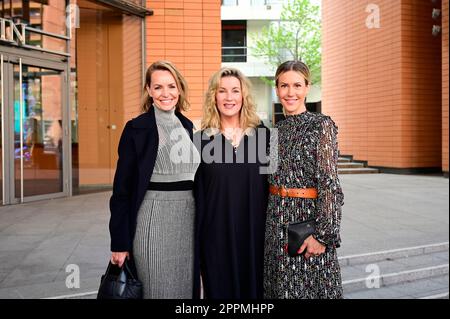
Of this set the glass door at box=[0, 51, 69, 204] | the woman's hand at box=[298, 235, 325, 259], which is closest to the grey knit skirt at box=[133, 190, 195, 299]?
the woman's hand at box=[298, 235, 325, 259]

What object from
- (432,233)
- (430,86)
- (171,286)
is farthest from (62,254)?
(430,86)

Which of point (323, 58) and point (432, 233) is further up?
point (323, 58)

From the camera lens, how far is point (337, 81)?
15570mm

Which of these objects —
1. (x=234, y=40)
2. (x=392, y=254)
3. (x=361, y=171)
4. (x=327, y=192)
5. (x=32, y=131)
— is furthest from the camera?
(x=234, y=40)

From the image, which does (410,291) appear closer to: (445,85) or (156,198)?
(156,198)

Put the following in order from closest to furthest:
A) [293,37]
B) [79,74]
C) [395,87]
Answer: [79,74] → [395,87] → [293,37]

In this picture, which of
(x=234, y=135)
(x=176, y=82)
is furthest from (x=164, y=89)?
(x=234, y=135)

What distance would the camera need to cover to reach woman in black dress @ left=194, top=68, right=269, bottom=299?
2.17 m

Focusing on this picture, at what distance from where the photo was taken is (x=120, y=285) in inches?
78.5

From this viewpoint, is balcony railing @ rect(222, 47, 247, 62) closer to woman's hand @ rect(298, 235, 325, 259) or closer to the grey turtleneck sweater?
the grey turtleneck sweater

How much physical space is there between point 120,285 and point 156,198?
40 centimetres

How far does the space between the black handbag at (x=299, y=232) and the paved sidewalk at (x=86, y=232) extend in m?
1.95
